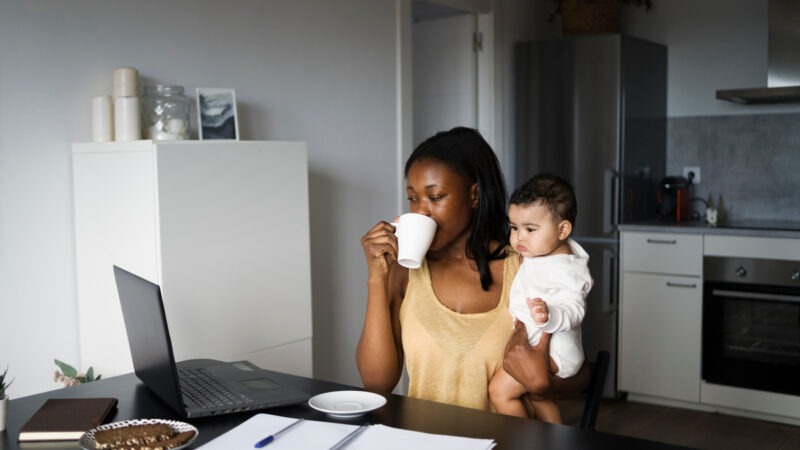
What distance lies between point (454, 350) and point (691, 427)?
95.1 inches

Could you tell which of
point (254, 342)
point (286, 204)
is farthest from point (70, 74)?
point (254, 342)

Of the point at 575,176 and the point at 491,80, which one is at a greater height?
the point at 491,80

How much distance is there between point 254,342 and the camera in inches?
94.0

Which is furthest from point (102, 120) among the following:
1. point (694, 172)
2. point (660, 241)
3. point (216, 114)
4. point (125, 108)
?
point (694, 172)

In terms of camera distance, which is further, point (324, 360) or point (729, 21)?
point (729, 21)

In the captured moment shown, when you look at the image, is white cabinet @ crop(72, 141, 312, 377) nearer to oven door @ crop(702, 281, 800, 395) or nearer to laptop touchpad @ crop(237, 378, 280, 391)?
laptop touchpad @ crop(237, 378, 280, 391)

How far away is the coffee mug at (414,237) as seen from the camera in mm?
1577

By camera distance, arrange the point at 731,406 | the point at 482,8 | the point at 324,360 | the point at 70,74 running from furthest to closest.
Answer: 1. the point at 482,8
2. the point at 731,406
3. the point at 324,360
4. the point at 70,74

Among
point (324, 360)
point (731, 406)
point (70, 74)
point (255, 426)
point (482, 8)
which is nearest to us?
A: point (255, 426)

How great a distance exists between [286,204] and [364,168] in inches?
39.1

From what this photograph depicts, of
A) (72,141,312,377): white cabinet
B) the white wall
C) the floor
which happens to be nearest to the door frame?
the white wall

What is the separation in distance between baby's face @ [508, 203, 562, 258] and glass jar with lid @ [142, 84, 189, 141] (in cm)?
113

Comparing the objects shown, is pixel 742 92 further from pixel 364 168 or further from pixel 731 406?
pixel 364 168

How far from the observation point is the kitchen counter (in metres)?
3.62
